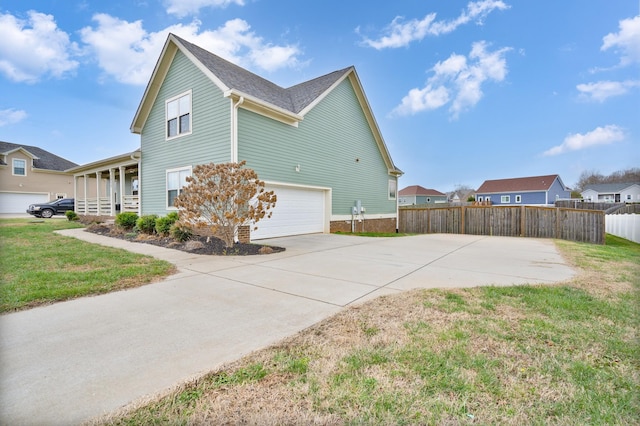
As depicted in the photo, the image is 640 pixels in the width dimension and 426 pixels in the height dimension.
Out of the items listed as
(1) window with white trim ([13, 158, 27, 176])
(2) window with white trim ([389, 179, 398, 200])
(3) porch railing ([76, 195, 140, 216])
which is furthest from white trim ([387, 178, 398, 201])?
(1) window with white trim ([13, 158, 27, 176])

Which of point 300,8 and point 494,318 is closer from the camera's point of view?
point 494,318

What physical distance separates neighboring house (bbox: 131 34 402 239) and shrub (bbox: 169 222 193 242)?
6.91 ft

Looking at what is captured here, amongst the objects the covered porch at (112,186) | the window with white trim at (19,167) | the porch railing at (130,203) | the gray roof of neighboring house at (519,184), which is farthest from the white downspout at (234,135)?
the gray roof of neighboring house at (519,184)

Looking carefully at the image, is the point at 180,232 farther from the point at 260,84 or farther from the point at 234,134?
the point at 260,84

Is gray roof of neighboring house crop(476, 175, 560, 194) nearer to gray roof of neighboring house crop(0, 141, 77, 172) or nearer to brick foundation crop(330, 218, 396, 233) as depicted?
brick foundation crop(330, 218, 396, 233)

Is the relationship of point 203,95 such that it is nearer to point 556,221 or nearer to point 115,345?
point 115,345

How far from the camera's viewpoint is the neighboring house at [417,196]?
181 ft

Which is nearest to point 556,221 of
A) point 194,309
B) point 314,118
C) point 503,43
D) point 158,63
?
point 503,43

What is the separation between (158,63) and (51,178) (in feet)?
73.2

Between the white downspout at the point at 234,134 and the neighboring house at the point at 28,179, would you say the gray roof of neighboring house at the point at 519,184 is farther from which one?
the neighboring house at the point at 28,179

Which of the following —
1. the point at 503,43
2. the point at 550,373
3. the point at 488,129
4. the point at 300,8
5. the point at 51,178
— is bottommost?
the point at 550,373

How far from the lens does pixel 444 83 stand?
53.1 ft

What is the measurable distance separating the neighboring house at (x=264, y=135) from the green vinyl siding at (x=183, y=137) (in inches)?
1.4

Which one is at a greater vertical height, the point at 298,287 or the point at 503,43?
the point at 503,43
